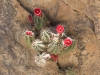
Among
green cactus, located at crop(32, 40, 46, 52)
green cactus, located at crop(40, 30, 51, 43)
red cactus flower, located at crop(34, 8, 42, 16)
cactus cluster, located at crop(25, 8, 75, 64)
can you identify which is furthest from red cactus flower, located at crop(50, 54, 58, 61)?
red cactus flower, located at crop(34, 8, 42, 16)

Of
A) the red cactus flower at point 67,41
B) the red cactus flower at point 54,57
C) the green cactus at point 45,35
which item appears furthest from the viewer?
the red cactus flower at point 54,57

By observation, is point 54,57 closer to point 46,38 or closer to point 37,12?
point 46,38

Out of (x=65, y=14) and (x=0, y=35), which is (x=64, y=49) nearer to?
(x=65, y=14)

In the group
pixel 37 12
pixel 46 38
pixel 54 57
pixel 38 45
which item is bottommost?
pixel 54 57

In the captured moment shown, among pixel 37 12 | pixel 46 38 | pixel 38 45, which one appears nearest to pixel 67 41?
pixel 46 38

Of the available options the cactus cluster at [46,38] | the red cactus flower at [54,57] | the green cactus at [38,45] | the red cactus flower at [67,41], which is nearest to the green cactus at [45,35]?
the cactus cluster at [46,38]

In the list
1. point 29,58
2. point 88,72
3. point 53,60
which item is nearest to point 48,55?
point 53,60

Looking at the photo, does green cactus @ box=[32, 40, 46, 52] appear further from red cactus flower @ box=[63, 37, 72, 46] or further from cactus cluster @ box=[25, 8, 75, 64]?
red cactus flower @ box=[63, 37, 72, 46]

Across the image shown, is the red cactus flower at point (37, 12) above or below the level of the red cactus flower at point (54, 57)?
above

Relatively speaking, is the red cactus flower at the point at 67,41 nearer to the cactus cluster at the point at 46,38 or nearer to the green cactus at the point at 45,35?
→ the cactus cluster at the point at 46,38

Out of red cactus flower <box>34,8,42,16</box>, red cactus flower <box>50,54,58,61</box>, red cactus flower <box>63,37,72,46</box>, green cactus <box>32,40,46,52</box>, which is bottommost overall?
red cactus flower <box>50,54,58,61</box>
